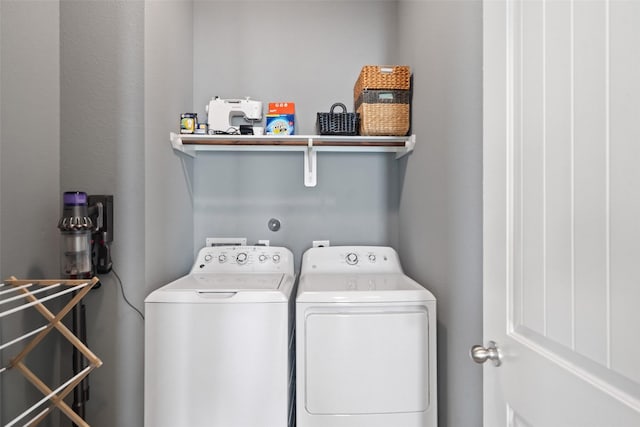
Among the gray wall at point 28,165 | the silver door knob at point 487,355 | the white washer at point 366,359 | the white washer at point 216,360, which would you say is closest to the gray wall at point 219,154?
the gray wall at point 28,165

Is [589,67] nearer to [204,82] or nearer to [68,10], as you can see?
[68,10]

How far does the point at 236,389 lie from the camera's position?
56.6 inches

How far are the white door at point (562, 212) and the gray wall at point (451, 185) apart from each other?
284mm

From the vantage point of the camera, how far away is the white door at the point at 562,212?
51cm

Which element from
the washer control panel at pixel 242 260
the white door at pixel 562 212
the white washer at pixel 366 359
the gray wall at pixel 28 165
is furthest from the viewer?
the washer control panel at pixel 242 260

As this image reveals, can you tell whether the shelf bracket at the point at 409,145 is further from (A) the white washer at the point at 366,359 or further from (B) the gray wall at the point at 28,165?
(B) the gray wall at the point at 28,165

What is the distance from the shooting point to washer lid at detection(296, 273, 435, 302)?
146 cm

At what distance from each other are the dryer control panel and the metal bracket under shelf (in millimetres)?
417

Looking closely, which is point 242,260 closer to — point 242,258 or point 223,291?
point 242,258

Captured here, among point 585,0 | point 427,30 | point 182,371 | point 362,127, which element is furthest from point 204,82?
point 585,0

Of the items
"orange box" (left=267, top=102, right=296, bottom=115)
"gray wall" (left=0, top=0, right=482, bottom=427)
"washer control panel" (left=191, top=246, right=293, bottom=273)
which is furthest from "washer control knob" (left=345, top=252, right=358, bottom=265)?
"orange box" (left=267, top=102, right=296, bottom=115)

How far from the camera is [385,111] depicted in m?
1.85

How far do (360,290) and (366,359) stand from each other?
27 centimetres

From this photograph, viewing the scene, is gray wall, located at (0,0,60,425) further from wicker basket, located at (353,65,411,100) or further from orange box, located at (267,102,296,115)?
wicker basket, located at (353,65,411,100)
